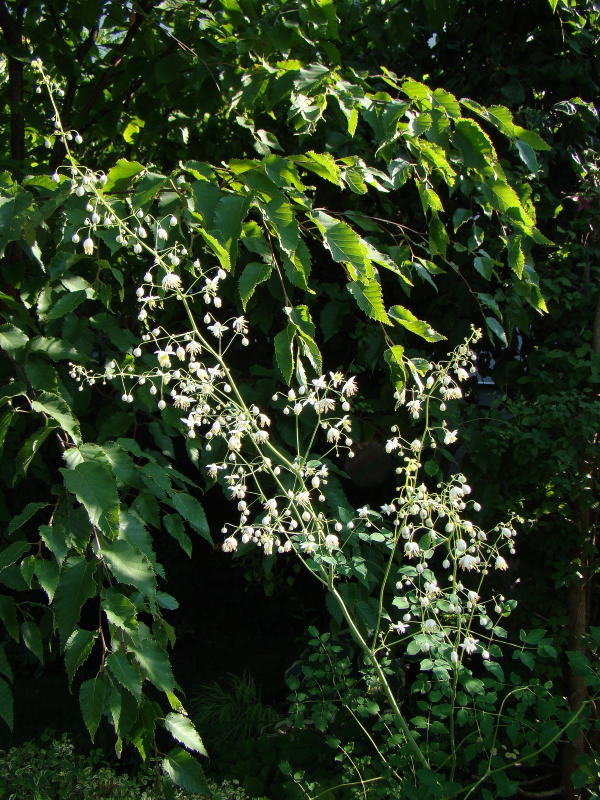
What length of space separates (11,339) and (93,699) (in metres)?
0.72

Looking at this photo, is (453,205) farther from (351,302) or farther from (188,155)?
(188,155)

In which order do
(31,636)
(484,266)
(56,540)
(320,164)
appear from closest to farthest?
(56,540)
(320,164)
(31,636)
(484,266)

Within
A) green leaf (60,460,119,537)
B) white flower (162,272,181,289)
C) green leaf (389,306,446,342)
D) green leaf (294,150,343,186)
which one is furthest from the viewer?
green leaf (389,306,446,342)

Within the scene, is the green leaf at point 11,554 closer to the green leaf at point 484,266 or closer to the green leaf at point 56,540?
the green leaf at point 56,540

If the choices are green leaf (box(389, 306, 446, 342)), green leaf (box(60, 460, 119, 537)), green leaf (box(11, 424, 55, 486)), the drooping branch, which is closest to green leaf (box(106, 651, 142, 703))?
green leaf (box(60, 460, 119, 537))

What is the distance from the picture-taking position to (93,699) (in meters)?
1.33

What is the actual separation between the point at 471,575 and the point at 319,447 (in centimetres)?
74

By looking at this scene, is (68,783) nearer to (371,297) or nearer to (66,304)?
(66,304)

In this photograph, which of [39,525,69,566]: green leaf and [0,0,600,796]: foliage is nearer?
[39,525,69,566]: green leaf

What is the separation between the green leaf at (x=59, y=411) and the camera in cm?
140

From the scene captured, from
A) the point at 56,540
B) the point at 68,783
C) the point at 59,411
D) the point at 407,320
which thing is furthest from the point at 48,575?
the point at 68,783

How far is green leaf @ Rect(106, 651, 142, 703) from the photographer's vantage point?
1.29 m

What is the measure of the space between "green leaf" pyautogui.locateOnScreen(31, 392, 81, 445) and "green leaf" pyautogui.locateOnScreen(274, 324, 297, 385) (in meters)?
0.42

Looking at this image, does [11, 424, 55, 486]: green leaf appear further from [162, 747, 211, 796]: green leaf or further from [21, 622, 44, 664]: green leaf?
[162, 747, 211, 796]: green leaf
